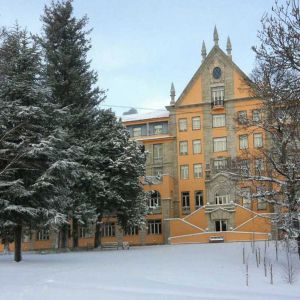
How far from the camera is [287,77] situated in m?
17.0

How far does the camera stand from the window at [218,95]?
61.6 meters

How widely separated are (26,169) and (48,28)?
1895cm

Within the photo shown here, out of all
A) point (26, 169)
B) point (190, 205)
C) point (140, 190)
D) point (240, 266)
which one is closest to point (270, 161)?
point (240, 266)

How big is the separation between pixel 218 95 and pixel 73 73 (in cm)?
2676

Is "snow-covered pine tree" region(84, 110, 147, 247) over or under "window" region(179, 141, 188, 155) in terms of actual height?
under

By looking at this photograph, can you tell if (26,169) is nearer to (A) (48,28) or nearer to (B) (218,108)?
(A) (48,28)

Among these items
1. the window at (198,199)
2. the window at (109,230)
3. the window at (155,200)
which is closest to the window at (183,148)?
the window at (198,199)

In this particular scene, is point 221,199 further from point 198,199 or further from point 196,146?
point 196,146

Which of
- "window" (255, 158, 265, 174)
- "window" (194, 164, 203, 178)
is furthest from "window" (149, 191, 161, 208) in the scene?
"window" (255, 158, 265, 174)

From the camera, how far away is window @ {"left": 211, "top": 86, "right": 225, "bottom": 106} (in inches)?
2426

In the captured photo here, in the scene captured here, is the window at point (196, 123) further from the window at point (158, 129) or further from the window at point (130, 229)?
the window at point (130, 229)

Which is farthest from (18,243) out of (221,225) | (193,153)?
(193,153)

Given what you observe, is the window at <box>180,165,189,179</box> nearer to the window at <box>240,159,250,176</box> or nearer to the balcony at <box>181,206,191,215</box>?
the balcony at <box>181,206,191,215</box>

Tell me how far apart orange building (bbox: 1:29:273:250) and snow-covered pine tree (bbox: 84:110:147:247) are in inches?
Result: 523
